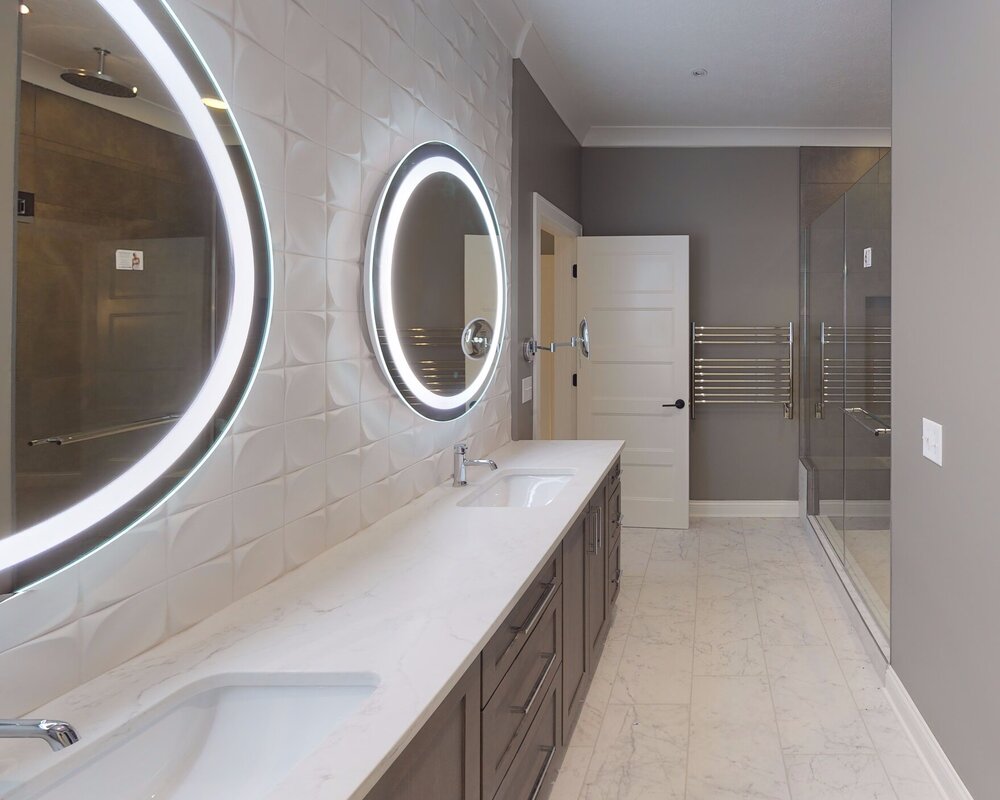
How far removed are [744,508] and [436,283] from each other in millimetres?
3506

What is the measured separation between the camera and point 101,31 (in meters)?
1.15

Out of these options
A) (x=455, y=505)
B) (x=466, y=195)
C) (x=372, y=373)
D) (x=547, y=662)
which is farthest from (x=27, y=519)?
(x=466, y=195)

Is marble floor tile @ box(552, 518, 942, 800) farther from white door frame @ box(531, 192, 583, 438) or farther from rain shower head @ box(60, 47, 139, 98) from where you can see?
rain shower head @ box(60, 47, 139, 98)

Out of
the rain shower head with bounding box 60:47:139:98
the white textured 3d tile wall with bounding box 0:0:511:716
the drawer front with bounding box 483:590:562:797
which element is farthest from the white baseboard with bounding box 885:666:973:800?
the rain shower head with bounding box 60:47:139:98

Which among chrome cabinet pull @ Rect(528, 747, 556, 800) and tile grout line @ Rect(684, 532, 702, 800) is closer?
chrome cabinet pull @ Rect(528, 747, 556, 800)

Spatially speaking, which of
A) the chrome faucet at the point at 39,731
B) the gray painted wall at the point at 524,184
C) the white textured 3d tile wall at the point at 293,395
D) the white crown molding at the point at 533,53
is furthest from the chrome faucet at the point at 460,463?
the chrome faucet at the point at 39,731

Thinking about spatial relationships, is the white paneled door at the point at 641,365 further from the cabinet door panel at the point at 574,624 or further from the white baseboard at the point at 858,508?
the cabinet door panel at the point at 574,624

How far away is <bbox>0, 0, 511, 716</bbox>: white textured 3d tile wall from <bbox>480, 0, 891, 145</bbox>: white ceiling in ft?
3.58

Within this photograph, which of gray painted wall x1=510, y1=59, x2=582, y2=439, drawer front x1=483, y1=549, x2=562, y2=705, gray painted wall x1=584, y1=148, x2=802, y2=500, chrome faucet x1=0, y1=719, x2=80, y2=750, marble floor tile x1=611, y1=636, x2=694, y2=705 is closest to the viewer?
chrome faucet x1=0, y1=719, x2=80, y2=750

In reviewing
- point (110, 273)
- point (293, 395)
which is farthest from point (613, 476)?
point (110, 273)

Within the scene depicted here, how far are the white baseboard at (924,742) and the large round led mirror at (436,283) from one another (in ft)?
5.55

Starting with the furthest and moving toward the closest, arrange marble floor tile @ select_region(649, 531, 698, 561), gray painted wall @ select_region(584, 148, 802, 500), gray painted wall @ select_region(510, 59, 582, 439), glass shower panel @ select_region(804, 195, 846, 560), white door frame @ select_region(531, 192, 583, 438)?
gray painted wall @ select_region(584, 148, 802, 500) → marble floor tile @ select_region(649, 531, 698, 561) → white door frame @ select_region(531, 192, 583, 438) → glass shower panel @ select_region(804, 195, 846, 560) → gray painted wall @ select_region(510, 59, 582, 439)

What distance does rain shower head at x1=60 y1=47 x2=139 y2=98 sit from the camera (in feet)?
3.64

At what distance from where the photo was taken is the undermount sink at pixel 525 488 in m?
2.75
